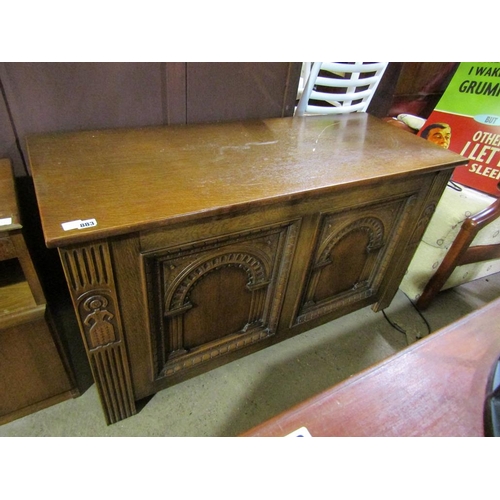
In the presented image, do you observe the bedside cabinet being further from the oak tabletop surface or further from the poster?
the poster

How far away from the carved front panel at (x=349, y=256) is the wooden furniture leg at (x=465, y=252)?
0.96 ft

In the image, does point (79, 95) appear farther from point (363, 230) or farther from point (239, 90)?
point (363, 230)

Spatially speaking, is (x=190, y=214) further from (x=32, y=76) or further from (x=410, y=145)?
(x=410, y=145)

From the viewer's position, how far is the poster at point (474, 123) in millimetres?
1507

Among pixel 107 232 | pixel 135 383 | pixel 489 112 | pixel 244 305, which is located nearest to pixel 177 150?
pixel 107 232

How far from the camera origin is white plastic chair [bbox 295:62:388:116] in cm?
124

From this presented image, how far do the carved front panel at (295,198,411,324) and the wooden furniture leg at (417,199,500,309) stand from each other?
292 mm

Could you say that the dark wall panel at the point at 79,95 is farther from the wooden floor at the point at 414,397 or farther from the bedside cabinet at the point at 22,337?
the wooden floor at the point at 414,397

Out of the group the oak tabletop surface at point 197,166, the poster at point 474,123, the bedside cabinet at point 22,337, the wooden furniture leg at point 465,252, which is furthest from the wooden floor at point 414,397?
the poster at point 474,123

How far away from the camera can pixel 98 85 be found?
38.6 inches

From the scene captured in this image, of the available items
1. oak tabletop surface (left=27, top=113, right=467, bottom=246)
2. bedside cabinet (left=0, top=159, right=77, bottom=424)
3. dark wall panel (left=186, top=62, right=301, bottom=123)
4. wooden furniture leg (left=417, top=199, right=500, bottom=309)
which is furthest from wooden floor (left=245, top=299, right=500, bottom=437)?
dark wall panel (left=186, top=62, right=301, bottom=123)

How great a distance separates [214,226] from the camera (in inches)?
31.8

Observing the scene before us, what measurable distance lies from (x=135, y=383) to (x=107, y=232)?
0.57m

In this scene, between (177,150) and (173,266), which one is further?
(177,150)
